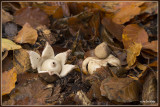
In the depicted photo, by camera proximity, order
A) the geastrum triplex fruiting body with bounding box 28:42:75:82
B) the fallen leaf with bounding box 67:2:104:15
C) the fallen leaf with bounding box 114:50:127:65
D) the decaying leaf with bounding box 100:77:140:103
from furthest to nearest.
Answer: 1. the fallen leaf with bounding box 67:2:104:15
2. the fallen leaf with bounding box 114:50:127:65
3. the geastrum triplex fruiting body with bounding box 28:42:75:82
4. the decaying leaf with bounding box 100:77:140:103

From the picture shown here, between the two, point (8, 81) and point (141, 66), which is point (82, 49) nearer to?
point (141, 66)

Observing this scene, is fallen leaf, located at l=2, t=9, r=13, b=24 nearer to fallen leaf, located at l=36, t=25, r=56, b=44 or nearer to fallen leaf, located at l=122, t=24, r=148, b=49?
fallen leaf, located at l=36, t=25, r=56, b=44

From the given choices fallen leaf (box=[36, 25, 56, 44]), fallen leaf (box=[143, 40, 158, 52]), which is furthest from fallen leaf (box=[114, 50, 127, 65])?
fallen leaf (box=[36, 25, 56, 44])

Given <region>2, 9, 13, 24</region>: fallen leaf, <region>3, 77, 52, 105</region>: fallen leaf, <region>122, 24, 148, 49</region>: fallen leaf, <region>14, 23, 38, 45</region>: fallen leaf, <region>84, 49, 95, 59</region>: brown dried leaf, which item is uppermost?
<region>2, 9, 13, 24</region>: fallen leaf

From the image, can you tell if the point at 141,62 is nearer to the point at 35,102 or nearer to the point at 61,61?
the point at 61,61

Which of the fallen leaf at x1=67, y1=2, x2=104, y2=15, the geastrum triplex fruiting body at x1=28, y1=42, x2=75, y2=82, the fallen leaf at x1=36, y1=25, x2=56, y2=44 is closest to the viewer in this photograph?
the geastrum triplex fruiting body at x1=28, y1=42, x2=75, y2=82

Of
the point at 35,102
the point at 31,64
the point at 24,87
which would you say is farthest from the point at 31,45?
the point at 35,102

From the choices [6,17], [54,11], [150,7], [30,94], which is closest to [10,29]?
[6,17]
